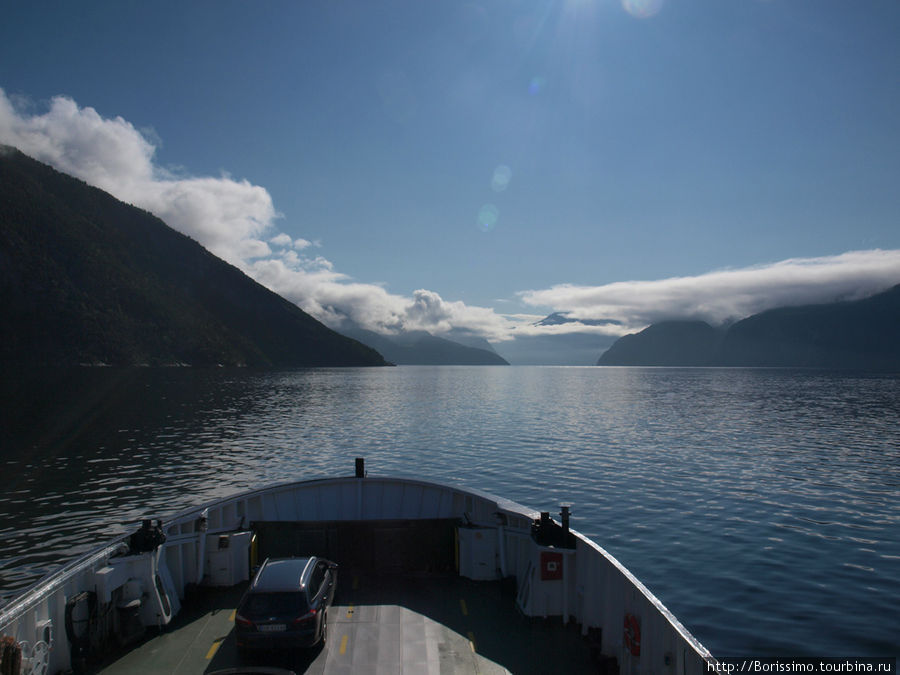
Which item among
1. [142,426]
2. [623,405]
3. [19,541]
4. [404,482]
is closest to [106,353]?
[142,426]

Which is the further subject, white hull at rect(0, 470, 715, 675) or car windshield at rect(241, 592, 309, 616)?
car windshield at rect(241, 592, 309, 616)

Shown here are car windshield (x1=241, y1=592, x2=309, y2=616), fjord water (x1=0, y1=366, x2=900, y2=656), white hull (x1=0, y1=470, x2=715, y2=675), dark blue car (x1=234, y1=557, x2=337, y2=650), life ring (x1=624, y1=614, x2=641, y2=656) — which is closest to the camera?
white hull (x1=0, y1=470, x2=715, y2=675)

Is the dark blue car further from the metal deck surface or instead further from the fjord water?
the fjord water

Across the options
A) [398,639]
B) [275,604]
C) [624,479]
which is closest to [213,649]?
[275,604]

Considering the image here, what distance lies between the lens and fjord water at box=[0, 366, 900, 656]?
19266 millimetres

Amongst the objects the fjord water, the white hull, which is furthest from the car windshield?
the fjord water

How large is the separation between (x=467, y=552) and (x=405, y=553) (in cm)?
181

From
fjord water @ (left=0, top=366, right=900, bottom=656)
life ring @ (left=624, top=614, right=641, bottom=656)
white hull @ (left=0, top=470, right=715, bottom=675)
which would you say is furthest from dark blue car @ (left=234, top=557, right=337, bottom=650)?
fjord water @ (left=0, top=366, right=900, bottom=656)

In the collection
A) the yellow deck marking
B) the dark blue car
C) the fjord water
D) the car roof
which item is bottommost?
the fjord water

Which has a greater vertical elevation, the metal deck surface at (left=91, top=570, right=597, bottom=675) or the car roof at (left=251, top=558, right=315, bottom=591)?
the car roof at (left=251, top=558, right=315, bottom=591)

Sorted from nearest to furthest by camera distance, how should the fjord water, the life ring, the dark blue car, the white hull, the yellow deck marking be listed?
the white hull, the life ring, the dark blue car, the yellow deck marking, the fjord water

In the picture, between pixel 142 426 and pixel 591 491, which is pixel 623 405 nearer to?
pixel 591 491

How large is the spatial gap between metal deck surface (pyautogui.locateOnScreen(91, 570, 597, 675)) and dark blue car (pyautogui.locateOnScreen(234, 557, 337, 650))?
0.46 metres

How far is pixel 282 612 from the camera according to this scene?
33.3ft
